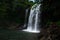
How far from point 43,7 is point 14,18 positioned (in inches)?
1240

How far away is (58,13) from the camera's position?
52.3 ft

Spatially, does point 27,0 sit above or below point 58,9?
above

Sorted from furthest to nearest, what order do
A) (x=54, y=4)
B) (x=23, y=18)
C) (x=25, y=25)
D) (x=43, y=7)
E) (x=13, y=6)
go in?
1. (x=13, y=6)
2. (x=23, y=18)
3. (x=25, y=25)
4. (x=54, y=4)
5. (x=43, y=7)

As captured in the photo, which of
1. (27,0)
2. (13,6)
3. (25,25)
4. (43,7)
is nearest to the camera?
(43,7)

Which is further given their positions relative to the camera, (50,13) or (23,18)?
(23,18)

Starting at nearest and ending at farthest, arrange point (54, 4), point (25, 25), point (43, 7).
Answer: point (43, 7) < point (54, 4) < point (25, 25)

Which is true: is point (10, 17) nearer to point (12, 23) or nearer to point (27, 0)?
point (12, 23)

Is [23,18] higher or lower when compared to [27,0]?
lower

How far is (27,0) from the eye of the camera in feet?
166

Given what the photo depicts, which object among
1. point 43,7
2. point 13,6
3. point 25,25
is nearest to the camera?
point 43,7

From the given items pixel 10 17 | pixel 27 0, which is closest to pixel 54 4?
pixel 10 17

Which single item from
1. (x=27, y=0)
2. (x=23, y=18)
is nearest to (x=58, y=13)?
(x=23, y=18)

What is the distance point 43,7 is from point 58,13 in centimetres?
187

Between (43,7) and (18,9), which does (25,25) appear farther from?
(43,7)
